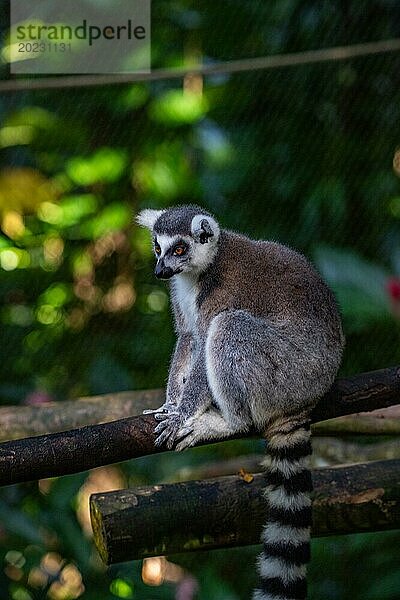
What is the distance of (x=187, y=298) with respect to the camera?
254cm

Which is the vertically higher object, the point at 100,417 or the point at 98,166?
the point at 98,166

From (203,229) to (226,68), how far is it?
1154 millimetres

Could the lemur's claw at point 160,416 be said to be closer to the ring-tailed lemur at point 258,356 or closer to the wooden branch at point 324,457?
the ring-tailed lemur at point 258,356

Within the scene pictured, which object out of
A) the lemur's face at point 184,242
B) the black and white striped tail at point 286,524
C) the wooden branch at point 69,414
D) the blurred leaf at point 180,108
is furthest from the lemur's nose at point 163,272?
the blurred leaf at point 180,108

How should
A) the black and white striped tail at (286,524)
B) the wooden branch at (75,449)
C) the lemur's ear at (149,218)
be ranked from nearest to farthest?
the wooden branch at (75,449)
the black and white striped tail at (286,524)
the lemur's ear at (149,218)

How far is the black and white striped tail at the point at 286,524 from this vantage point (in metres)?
2.10

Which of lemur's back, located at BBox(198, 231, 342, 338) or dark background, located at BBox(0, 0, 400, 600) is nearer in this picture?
lemur's back, located at BBox(198, 231, 342, 338)

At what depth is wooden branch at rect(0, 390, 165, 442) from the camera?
3010 mm

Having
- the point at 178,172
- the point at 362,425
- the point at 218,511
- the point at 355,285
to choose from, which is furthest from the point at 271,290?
the point at 178,172

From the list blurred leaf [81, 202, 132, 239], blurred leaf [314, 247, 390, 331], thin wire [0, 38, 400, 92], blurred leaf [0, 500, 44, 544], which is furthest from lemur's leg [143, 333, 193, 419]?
blurred leaf [81, 202, 132, 239]

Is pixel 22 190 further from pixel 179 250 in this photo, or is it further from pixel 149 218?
pixel 179 250

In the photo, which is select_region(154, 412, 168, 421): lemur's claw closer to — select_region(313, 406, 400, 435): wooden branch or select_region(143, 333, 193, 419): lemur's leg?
select_region(143, 333, 193, 419): lemur's leg

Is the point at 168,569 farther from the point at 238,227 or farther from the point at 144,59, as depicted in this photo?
the point at 144,59

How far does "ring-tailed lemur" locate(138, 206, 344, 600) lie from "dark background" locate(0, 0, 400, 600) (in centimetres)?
139
